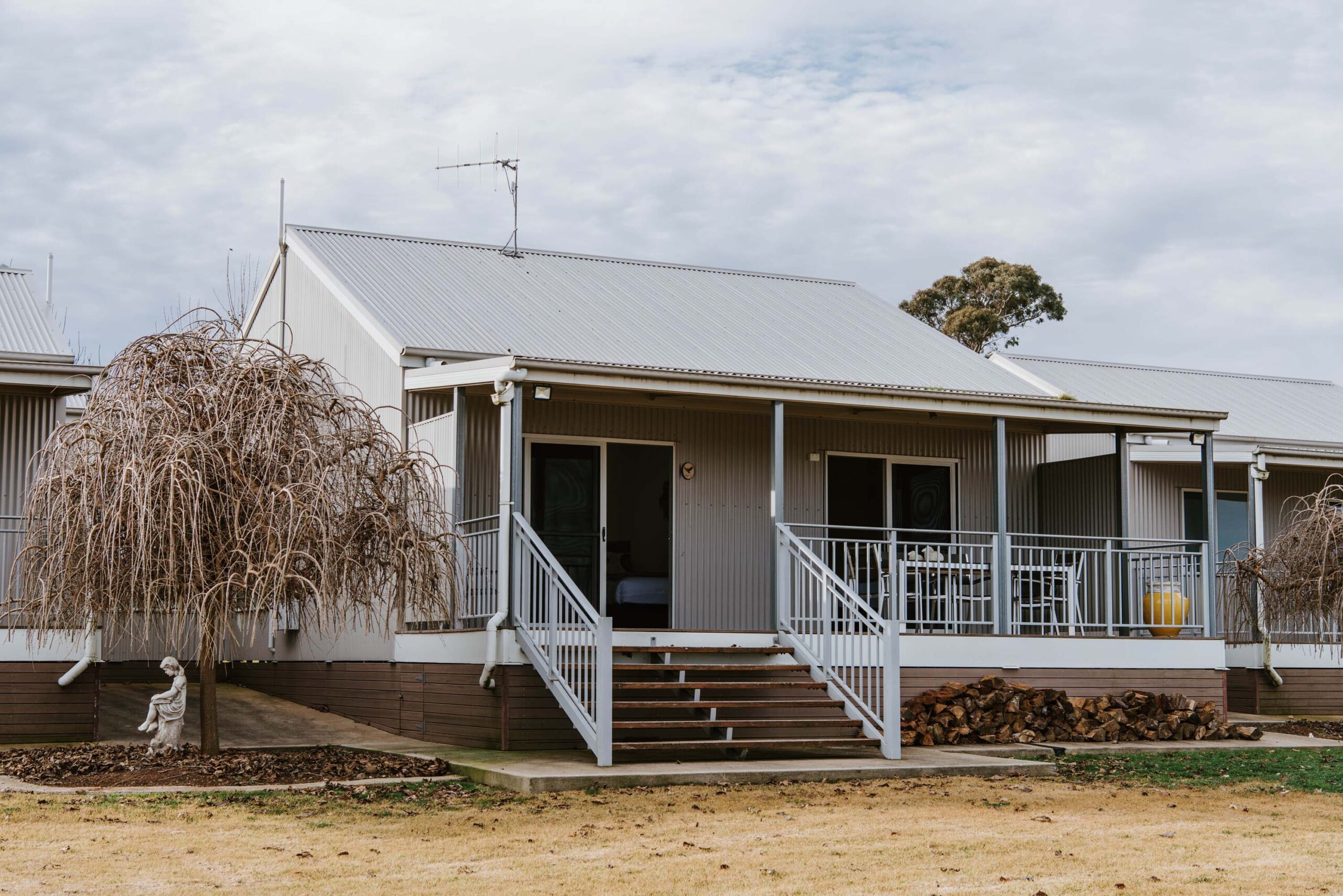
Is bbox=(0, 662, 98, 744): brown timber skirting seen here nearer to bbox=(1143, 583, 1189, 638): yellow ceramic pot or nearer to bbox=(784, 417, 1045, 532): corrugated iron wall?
bbox=(784, 417, 1045, 532): corrugated iron wall

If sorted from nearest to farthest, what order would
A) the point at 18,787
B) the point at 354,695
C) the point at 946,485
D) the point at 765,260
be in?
the point at 18,787, the point at 354,695, the point at 946,485, the point at 765,260

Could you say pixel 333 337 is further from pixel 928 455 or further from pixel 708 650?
pixel 928 455

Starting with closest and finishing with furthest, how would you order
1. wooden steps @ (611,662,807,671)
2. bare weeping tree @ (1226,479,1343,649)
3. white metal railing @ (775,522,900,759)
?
white metal railing @ (775,522,900,759) → wooden steps @ (611,662,807,671) → bare weeping tree @ (1226,479,1343,649)

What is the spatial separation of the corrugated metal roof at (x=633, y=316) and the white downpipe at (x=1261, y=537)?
260cm

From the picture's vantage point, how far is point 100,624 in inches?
435

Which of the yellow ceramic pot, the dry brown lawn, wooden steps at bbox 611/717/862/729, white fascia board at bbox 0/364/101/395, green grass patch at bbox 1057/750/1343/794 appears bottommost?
green grass patch at bbox 1057/750/1343/794

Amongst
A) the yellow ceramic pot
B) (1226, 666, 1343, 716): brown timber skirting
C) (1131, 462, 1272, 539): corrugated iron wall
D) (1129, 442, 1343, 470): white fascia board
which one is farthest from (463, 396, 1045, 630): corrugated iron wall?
(1226, 666, 1343, 716): brown timber skirting

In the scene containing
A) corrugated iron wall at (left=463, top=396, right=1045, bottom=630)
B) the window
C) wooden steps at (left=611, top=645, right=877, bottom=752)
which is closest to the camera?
wooden steps at (left=611, top=645, right=877, bottom=752)

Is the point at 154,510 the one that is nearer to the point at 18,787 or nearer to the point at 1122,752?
the point at 18,787

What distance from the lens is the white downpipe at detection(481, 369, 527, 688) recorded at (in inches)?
448

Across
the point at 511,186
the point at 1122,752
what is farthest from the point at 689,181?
the point at 1122,752

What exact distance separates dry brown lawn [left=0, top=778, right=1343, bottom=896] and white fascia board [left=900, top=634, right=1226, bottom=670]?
3119 mm

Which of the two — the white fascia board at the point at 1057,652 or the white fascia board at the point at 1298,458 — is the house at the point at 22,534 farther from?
the white fascia board at the point at 1298,458

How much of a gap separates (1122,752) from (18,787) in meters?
8.42
